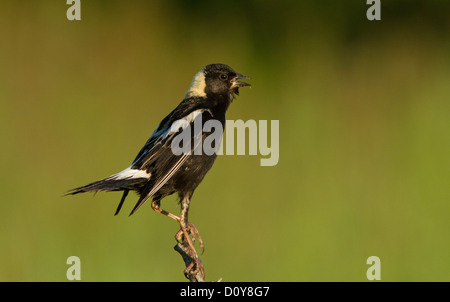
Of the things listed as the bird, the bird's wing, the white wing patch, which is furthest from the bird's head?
the white wing patch

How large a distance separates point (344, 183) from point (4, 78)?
2.61m

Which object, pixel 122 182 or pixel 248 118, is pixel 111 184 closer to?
pixel 122 182

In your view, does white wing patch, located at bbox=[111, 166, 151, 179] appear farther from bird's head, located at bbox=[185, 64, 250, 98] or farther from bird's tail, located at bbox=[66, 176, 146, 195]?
bird's head, located at bbox=[185, 64, 250, 98]

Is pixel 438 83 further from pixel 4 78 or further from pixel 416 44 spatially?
pixel 4 78

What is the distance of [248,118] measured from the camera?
4641 millimetres

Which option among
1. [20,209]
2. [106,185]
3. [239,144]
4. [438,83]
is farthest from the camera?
[438,83]

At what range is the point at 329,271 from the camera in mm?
4043

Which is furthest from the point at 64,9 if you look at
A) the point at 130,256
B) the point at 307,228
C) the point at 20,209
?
the point at 307,228

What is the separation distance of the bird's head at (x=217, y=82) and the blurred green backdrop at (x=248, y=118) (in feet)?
3.05

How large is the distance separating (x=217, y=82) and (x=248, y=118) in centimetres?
107

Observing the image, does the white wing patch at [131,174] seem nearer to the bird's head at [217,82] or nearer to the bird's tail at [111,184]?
the bird's tail at [111,184]

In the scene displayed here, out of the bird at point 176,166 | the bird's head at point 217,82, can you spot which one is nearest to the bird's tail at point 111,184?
the bird at point 176,166

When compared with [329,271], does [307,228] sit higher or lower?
higher

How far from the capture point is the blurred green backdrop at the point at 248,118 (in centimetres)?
406
